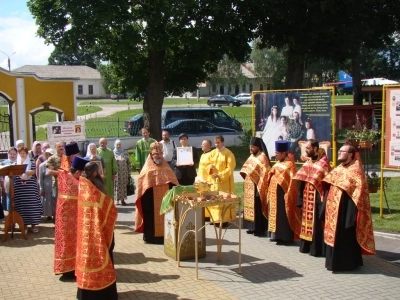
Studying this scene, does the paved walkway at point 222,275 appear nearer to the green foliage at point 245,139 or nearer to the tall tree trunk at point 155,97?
the tall tree trunk at point 155,97

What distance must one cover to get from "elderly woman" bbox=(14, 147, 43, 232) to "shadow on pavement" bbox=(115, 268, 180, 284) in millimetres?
3186

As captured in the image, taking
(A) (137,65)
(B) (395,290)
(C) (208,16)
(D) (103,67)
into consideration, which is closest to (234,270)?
(B) (395,290)

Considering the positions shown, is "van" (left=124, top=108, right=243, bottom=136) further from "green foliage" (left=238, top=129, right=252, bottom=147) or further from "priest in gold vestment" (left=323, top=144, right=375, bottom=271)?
"priest in gold vestment" (left=323, top=144, right=375, bottom=271)

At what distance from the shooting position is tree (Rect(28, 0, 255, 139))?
752 inches

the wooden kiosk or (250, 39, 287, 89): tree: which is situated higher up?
(250, 39, 287, 89): tree

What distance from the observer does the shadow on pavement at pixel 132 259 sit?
27.6ft

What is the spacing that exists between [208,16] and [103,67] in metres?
7.57

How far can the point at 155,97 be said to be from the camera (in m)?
22.1

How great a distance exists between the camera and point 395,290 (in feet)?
22.8

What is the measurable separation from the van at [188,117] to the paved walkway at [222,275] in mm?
17530

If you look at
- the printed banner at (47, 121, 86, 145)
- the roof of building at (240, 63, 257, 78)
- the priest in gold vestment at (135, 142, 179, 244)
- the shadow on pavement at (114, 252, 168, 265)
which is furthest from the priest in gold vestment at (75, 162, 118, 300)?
the roof of building at (240, 63, 257, 78)

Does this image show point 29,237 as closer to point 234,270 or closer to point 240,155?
point 234,270

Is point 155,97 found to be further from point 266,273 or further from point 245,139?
point 266,273

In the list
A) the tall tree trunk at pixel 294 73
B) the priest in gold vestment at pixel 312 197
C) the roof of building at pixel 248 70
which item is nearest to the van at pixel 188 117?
the tall tree trunk at pixel 294 73
